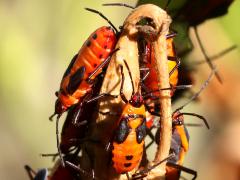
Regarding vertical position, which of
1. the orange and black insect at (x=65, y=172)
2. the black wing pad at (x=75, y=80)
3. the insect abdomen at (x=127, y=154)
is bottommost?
the orange and black insect at (x=65, y=172)

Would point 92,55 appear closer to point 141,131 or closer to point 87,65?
point 87,65

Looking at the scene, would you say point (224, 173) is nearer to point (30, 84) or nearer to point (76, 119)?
point (30, 84)

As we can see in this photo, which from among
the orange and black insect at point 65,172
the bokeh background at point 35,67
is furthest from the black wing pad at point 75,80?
the bokeh background at point 35,67

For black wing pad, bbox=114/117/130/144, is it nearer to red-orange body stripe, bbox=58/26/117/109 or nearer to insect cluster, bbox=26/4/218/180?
insect cluster, bbox=26/4/218/180

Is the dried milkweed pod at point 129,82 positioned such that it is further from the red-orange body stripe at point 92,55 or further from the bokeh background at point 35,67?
the bokeh background at point 35,67

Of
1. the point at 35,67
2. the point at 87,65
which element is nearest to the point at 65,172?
the point at 87,65

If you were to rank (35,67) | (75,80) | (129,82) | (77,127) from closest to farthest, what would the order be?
(129,82) → (77,127) → (75,80) → (35,67)
